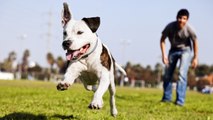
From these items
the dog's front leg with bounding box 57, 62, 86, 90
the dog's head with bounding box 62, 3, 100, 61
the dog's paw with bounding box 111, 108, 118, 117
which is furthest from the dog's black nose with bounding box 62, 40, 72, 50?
the dog's paw with bounding box 111, 108, 118, 117

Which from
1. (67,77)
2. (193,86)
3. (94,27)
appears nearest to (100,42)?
(94,27)

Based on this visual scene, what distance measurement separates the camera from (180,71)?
13.0 m

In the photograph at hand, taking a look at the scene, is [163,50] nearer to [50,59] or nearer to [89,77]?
[89,77]

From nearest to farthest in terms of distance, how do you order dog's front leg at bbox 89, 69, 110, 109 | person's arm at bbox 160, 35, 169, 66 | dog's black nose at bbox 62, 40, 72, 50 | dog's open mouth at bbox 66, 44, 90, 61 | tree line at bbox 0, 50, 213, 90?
dog's front leg at bbox 89, 69, 110, 109 → dog's black nose at bbox 62, 40, 72, 50 → dog's open mouth at bbox 66, 44, 90, 61 → person's arm at bbox 160, 35, 169, 66 → tree line at bbox 0, 50, 213, 90

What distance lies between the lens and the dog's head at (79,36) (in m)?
6.25

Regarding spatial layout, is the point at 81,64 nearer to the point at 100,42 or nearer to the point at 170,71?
the point at 100,42

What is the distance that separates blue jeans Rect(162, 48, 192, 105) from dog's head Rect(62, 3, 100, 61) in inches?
265

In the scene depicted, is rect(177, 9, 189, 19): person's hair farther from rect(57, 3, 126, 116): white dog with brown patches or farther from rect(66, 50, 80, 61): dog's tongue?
rect(66, 50, 80, 61): dog's tongue

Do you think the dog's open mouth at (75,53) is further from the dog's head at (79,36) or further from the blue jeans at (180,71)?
the blue jeans at (180,71)

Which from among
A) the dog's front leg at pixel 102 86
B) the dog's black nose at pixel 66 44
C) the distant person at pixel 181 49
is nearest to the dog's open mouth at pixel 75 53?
the dog's black nose at pixel 66 44

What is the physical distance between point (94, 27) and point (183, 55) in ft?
22.8

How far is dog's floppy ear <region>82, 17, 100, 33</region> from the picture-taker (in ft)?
21.3

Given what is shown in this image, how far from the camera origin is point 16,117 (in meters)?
7.14

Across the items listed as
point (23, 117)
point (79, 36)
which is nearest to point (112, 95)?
point (23, 117)
